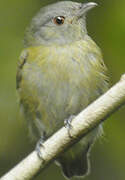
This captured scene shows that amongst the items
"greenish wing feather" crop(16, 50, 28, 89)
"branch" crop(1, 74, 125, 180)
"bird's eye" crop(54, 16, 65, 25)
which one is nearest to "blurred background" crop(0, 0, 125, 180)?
"greenish wing feather" crop(16, 50, 28, 89)

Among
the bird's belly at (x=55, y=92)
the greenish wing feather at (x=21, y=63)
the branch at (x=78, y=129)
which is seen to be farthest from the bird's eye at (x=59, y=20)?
the branch at (x=78, y=129)

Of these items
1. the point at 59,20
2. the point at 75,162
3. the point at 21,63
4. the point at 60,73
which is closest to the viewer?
the point at 60,73

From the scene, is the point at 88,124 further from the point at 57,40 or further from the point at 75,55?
the point at 57,40

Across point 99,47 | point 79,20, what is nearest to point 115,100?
point 99,47

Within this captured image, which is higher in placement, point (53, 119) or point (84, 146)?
point (53, 119)

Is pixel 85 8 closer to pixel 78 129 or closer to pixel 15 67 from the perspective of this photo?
pixel 15 67

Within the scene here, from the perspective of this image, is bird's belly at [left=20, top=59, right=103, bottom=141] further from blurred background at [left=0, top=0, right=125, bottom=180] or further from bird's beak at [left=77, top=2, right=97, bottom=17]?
bird's beak at [left=77, top=2, right=97, bottom=17]

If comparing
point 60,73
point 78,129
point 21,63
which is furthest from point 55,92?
point 78,129
